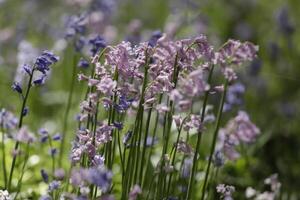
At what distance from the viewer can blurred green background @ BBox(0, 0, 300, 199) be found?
5262 millimetres

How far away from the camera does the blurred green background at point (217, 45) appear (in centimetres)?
526

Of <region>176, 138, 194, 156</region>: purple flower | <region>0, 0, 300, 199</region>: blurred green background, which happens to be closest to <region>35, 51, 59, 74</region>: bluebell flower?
<region>176, 138, 194, 156</region>: purple flower

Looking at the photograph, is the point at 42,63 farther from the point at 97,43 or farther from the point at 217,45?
the point at 217,45

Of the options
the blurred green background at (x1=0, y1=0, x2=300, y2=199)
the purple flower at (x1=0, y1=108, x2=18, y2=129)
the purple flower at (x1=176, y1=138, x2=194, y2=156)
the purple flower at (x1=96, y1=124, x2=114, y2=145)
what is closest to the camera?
the purple flower at (x1=96, y1=124, x2=114, y2=145)

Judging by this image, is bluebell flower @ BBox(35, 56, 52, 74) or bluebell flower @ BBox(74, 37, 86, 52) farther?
bluebell flower @ BBox(74, 37, 86, 52)

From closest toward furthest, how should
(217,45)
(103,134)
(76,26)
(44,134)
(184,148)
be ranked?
(103,134) → (184,148) → (44,134) → (76,26) → (217,45)

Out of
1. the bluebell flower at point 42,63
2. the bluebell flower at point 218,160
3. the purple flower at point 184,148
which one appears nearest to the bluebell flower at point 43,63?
the bluebell flower at point 42,63

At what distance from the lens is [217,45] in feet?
24.7

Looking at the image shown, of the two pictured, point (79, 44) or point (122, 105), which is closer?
point (122, 105)

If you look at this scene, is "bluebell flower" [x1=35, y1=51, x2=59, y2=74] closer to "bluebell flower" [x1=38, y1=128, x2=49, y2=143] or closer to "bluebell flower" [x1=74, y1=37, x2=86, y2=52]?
"bluebell flower" [x1=38, y1=128, x2=49, y2=143]

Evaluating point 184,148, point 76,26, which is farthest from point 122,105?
point 76,26

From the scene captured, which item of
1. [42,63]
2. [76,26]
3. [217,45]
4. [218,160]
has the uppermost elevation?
[217,45]

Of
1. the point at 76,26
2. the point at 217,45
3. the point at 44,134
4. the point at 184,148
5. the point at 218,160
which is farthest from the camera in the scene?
the point at 217,45

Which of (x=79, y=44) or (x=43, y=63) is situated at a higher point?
(x=79, y=44)
